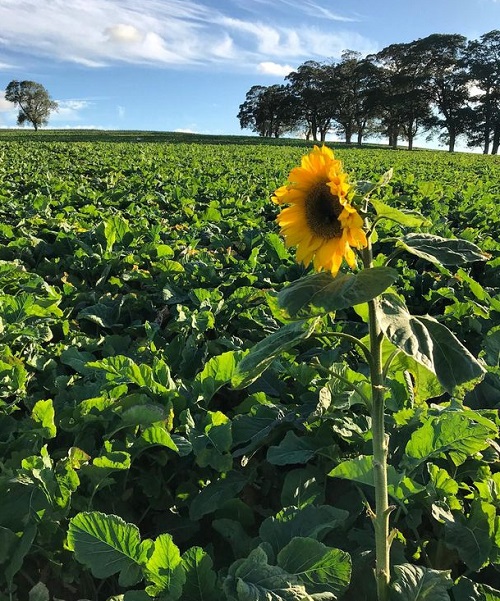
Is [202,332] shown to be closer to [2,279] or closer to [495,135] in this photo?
[2,279]

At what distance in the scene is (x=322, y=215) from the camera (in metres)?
1.30

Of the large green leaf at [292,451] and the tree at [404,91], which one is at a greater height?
the tree at [404,91]

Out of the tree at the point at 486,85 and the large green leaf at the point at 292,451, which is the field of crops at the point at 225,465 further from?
the tree at the point at 486,85

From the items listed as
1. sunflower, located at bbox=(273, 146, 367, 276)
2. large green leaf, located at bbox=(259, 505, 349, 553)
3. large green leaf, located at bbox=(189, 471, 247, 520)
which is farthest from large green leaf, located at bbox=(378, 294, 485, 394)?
large green leaf, located at bbox=(189, 471, 247, 520)

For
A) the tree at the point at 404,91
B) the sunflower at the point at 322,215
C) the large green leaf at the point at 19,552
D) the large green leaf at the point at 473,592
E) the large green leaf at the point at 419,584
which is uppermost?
the tree at the point at 404,91

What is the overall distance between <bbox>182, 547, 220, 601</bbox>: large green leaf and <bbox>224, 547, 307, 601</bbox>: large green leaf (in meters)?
0.11

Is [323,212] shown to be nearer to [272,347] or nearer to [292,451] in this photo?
[272,347]

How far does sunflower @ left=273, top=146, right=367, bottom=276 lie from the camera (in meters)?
1.22

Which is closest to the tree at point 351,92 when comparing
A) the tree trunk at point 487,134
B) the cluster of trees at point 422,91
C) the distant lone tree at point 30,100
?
the cluster of trees at point 422,91

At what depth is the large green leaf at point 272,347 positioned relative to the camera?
1.22 m

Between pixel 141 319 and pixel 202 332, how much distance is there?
86 centimetres

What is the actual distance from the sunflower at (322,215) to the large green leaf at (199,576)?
3.11ft

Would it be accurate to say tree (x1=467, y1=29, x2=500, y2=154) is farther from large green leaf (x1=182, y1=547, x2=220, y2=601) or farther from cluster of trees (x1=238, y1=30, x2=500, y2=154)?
large green leaf (x1=182, y1=547, x2=220, y2=601)

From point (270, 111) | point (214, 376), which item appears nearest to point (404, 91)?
point (270, 111)
